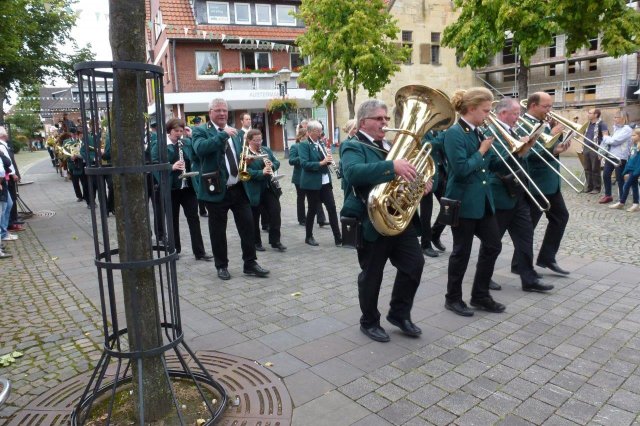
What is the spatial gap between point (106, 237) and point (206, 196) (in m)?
3.19

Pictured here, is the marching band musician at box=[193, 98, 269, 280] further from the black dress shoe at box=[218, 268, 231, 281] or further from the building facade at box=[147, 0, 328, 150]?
the building facade at box=[147, 0, 328, 150]

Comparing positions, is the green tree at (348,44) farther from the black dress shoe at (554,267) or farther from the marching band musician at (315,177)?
the black dress shoe at (554,267)

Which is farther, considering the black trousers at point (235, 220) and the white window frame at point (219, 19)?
the white window frame at point (219, 19)

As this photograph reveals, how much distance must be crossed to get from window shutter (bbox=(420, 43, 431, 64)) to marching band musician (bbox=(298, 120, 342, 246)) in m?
25.5

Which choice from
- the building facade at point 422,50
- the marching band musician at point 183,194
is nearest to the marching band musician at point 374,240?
the marching band musician at point 183,194

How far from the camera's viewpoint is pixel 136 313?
2.95 m

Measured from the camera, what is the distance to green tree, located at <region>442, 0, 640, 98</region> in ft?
44.1

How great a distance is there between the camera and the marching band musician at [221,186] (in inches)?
228

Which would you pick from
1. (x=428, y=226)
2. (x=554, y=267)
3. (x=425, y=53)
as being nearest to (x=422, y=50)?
(x=425, y=53)

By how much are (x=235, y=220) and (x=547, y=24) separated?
464 inches

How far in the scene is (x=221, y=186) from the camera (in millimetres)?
5980

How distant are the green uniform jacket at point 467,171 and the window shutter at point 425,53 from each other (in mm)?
28565

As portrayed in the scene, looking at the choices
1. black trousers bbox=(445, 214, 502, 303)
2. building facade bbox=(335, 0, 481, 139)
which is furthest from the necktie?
building facade bbox=(335, 0, 481, 139)

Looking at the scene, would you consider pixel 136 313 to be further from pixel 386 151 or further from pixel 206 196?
pixel 206 196
